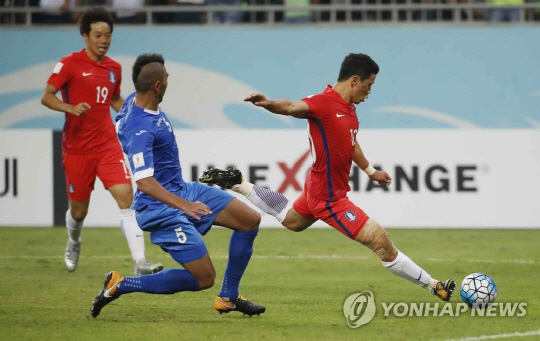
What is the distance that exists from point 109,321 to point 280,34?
1154cm

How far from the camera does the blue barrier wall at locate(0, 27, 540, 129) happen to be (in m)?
18.3

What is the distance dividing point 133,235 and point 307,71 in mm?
9140

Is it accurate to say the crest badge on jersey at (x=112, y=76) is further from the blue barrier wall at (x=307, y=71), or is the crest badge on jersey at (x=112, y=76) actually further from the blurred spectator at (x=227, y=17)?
the blurred spectator at (x=227, y=17)

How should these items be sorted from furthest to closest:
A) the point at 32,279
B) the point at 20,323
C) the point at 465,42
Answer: the point at 465,42
the point at 32,279
the point at 20,323

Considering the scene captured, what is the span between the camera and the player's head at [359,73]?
27.9 feet

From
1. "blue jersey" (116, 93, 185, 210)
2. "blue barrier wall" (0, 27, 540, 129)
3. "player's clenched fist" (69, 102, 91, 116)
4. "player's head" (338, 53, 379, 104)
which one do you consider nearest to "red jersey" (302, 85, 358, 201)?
"player's head" (338, 53, 379, 104)

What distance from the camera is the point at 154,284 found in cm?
779

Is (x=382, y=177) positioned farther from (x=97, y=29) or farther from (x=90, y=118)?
(x=97, y=29)

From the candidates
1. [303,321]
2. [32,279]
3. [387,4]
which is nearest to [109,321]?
[303,321]

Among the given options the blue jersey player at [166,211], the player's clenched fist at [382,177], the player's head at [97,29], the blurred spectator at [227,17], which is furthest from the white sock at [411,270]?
the blurred spectator at [227,17]

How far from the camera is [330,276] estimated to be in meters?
10.9

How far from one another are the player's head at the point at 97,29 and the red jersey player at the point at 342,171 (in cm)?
263

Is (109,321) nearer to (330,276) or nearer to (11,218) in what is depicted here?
(330,276)

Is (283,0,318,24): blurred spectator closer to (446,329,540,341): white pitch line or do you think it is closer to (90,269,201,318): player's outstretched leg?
(90,269,201,318): player's outstretched leg
